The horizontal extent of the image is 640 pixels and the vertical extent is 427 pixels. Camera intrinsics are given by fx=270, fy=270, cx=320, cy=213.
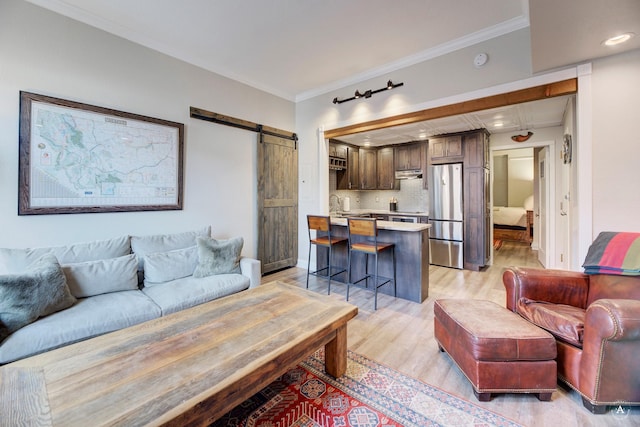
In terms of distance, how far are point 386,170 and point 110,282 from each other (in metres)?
5.05

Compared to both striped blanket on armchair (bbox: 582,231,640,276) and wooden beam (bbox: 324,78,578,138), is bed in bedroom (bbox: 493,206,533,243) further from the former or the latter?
striped blanket on armchair (bbox: 582,231,640,276)

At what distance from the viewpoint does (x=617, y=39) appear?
200 centimetres

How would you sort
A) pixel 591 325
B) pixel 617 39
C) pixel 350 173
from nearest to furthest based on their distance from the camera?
pixel 591 325, pixel 617 39, pixel 350 173

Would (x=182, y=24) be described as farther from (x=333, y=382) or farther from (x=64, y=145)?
(x=333, y=382)

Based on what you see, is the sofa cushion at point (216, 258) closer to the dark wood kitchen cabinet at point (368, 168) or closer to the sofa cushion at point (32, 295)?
the sofa cushion at point (32, 295)

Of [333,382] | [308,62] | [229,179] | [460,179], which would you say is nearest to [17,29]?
[229,179]

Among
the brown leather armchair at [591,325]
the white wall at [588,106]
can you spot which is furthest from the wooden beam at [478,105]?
the brown leather armchair at [591,325]

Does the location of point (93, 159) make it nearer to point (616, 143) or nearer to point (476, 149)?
point (616, 143)

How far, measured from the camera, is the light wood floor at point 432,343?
5.01ft

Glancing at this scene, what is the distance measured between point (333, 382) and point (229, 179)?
9.72 ft

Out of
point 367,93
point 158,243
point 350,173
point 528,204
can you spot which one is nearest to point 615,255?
point 367,93

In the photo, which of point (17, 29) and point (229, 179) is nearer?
point (17, 29)

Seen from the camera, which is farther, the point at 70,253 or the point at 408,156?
the point at 408,156

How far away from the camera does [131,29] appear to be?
2.82m
